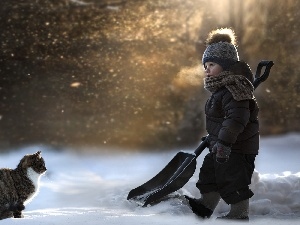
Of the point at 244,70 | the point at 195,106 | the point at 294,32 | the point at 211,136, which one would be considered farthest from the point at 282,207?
the point at 294,32

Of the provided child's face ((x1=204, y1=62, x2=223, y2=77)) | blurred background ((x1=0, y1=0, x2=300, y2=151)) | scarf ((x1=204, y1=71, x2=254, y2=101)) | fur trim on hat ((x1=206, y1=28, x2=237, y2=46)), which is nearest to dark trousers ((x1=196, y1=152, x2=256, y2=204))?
scarf ((x1=204, y1=71, x2=254, y2=101))

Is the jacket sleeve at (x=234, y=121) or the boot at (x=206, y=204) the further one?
the boot at (x=206, y=204)

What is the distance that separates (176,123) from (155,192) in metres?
5.56

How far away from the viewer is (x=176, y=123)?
960 cm

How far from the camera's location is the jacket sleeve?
346 centimetres

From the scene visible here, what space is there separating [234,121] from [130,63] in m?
6.60

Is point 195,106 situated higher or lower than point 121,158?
higher

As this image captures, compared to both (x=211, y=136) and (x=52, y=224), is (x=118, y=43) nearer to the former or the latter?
(x=211, y=136)

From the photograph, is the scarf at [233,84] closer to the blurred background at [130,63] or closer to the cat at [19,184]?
the cat at [19,184]

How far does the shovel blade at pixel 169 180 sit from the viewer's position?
4.00 m

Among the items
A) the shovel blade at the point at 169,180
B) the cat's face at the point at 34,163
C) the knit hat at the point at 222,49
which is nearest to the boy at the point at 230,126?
the knit hat at the point at 222,49

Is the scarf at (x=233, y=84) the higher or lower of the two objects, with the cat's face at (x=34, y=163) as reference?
higher

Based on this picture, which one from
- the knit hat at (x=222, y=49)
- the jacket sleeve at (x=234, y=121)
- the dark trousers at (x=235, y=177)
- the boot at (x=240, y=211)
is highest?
the knit hat at (x=222, y=49)

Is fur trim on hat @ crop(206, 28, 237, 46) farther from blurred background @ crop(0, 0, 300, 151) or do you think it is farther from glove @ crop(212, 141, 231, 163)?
blurred background @ crop(0, 0, 300, 151)
